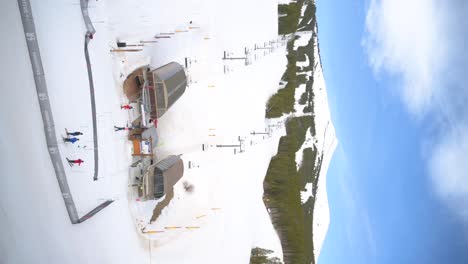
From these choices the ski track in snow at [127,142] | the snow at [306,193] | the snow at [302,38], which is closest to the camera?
the ski track in snow at [127,142]

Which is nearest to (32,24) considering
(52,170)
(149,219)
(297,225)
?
(52,170)

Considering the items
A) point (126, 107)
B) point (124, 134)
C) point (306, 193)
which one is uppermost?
point (126, 107)

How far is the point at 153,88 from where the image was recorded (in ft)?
64.6

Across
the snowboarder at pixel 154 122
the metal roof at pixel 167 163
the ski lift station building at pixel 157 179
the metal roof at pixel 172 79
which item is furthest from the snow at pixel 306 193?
the snowboarder at pixel 154 122

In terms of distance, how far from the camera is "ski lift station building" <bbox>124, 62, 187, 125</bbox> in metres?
19.6

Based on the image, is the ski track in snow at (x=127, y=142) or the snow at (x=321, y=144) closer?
the ski track in snow at (x=127, y=142)

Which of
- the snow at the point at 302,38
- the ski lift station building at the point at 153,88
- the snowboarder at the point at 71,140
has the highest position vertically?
the snow at the point at 302,38

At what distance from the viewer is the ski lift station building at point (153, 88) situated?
772 inches

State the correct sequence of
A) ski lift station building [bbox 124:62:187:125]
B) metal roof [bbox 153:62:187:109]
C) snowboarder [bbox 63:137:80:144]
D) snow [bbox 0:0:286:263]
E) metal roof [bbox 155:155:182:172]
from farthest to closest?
metal roof [bbox 155:155:182:172] < metal roof [bbox 153:62:187:109] < ski lift station building [bbox 124:62:187:125] < snowboarder [bbox 63:137:80:144] < snow [bbox 0:0:286:263]

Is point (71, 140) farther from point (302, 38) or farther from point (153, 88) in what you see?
point (302, 38)

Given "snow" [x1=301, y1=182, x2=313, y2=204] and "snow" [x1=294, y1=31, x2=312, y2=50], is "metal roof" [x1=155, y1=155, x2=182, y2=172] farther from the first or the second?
"snow" [x1=294, y1=31, x2=312, y2=50]

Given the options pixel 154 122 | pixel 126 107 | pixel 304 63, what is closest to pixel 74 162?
pixel 126 107

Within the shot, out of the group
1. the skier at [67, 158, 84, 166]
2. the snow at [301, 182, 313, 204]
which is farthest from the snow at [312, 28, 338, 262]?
the skier at [67, 158, 84, 166]

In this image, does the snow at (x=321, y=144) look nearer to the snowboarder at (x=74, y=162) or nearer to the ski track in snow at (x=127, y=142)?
the ski track in snow at (x=127, y=142)
